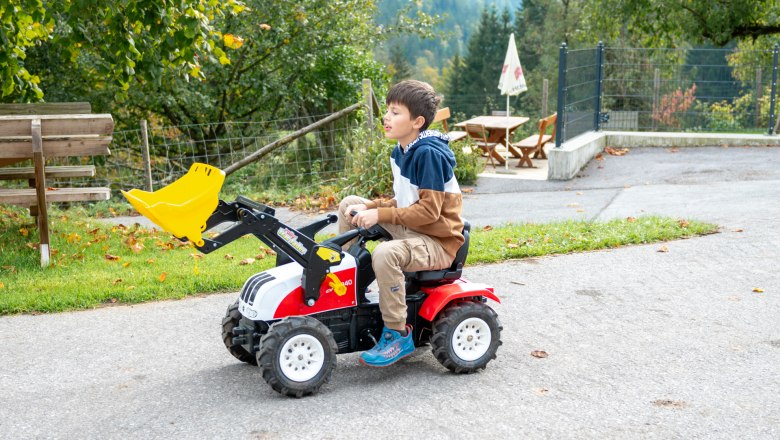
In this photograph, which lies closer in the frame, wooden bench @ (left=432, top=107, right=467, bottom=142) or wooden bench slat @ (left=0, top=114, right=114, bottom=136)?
wooden bench slat @ (left=0, top=114, right=114, bottom=136)

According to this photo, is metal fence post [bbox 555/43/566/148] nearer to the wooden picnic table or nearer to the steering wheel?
the wooden picnic table

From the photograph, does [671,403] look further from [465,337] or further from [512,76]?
[512,76]

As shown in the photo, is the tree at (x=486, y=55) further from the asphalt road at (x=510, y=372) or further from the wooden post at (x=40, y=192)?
the asphalt road at (x=510, y=372)

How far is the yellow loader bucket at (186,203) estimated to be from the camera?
400 centimetres

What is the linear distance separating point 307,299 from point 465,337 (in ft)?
3.09

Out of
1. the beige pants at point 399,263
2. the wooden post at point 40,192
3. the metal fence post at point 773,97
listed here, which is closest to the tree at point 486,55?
the metal fence post at point 773,97

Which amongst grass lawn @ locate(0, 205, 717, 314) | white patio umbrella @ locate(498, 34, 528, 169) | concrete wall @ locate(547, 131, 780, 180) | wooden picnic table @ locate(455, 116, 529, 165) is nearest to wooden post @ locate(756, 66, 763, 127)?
concrete wall @ locate(547, 131, 780, 180)

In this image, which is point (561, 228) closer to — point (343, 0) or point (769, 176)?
point (769, 176)

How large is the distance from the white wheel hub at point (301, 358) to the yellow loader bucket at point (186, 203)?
2.31 ft

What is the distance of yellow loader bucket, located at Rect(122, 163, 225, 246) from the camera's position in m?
4.00

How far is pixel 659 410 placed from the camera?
13.9 ft

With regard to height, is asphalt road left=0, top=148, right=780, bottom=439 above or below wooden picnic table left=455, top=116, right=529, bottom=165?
below

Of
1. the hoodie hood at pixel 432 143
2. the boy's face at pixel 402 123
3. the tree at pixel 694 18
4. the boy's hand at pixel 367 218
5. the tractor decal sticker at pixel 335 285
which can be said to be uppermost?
the tree at pixel 694 18

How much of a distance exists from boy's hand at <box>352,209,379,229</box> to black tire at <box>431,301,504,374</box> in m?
0.70
